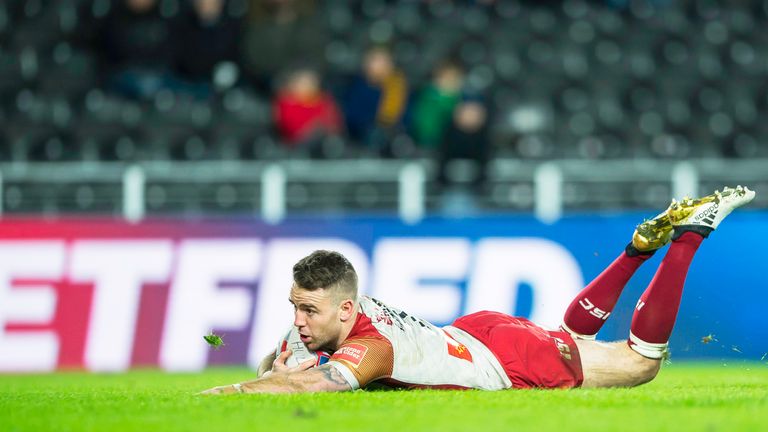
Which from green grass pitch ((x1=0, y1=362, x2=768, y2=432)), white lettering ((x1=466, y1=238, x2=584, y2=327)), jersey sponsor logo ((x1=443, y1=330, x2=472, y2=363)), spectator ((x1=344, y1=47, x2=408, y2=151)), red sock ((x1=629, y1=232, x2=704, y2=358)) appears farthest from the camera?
spectator ((x1=344, y1=47, x2=408, y2=151))

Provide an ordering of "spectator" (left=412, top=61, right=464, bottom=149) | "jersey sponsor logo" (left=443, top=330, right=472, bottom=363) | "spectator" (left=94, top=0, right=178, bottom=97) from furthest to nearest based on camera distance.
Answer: "spectator" (left=94, top=0, right=178, bottom=97) < "spectator" (left=412, top=61, right=464, bottom=149) < "jersey sponsor logo" (left=443, top=330, right=472, bottom=363)

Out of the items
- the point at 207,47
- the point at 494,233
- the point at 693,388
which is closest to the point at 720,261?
the point at 494,233

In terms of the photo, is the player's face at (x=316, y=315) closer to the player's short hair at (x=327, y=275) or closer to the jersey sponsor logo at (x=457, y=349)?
the player's short hair at (x=327, y=275)

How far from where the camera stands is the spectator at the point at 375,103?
1600 cm

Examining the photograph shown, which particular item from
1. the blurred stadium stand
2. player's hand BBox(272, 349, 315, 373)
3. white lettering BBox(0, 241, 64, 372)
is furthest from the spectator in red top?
player's hand BBox(272, 349, 315, 373)

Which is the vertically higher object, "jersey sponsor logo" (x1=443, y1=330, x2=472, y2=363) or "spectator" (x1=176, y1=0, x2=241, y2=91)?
"spectator" (x1=176, y1=0, x2=241, y2=91)

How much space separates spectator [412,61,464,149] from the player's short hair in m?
8.11

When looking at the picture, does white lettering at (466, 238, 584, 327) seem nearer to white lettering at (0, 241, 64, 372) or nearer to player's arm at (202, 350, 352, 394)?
white lettering at (0, 241, 64, 372)

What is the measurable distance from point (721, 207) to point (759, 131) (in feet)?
32.4

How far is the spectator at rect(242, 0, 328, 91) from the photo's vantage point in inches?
648

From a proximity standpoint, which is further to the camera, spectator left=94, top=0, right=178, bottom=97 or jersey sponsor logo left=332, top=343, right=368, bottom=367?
spectator left=94, top=0, right=178, bottom=97

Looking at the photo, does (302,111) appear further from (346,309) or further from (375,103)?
(346,309)

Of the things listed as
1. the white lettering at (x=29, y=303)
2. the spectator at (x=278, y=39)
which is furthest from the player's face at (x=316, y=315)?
the spectator at (x=278, y=39)

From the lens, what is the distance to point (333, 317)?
746 cm
